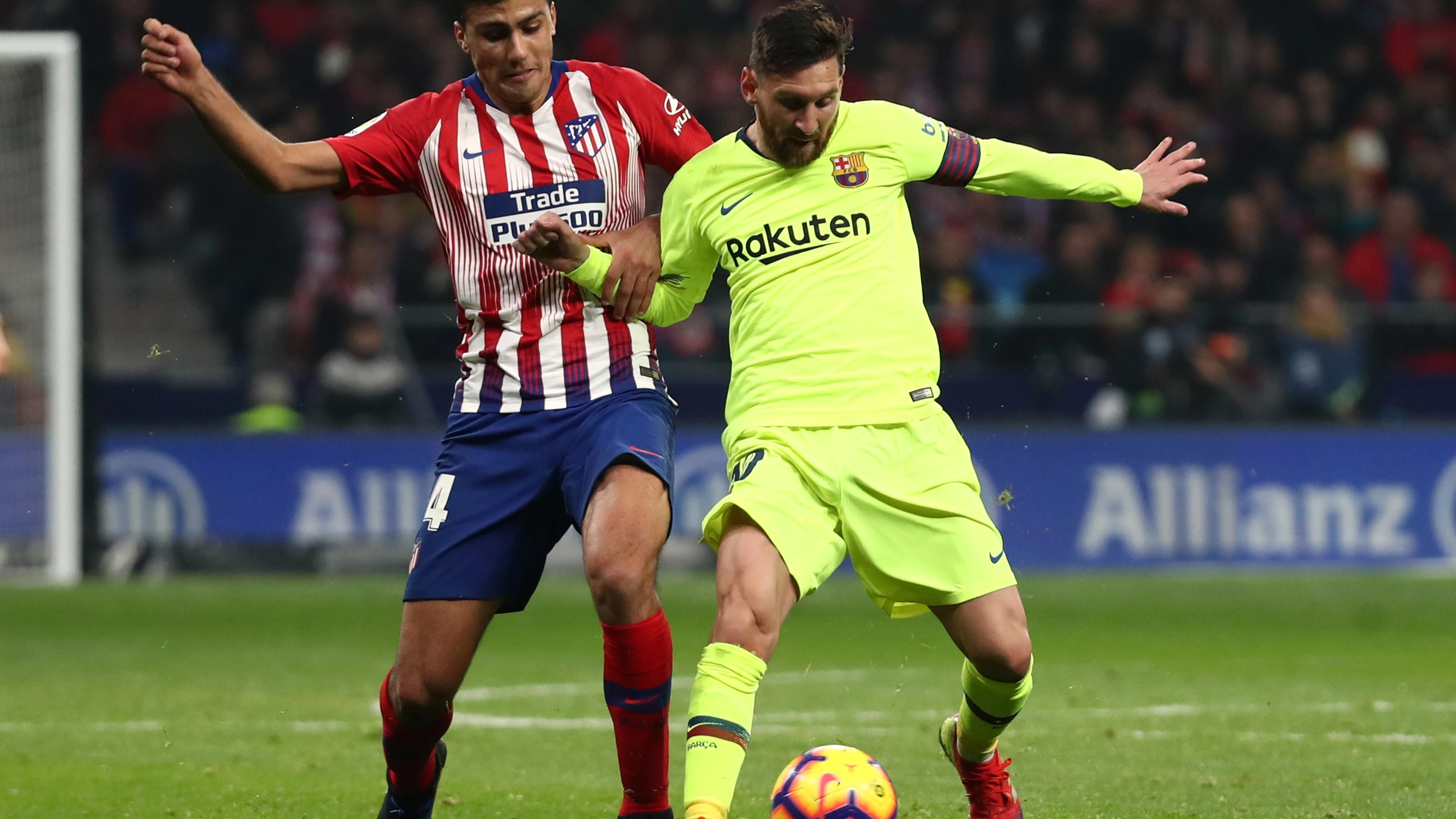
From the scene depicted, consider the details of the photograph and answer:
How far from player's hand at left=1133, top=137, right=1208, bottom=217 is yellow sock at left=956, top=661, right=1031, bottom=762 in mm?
1324

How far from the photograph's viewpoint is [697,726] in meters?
4.59

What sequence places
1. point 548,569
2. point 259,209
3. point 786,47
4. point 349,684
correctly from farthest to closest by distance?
1. point 259,209
2. point 548,569
3. point 349,684
4. point 786,47

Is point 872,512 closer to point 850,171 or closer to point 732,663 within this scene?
point 732,663

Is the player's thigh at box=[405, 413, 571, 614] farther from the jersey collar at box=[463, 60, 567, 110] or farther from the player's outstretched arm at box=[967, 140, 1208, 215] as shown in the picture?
the player's outstretched arm at box=[967, 140, 1208, 215]

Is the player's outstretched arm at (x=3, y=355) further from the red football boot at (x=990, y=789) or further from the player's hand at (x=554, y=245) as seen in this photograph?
the red football boot at (x=990, y=789)

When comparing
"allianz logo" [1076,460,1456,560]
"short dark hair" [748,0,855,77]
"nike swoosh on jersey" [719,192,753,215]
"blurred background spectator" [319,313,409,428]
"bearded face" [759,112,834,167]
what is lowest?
"allianz logo" [1076,460,1456,560]

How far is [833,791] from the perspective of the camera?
15.3ft

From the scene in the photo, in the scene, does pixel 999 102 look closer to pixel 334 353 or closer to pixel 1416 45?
pixel 1416 45

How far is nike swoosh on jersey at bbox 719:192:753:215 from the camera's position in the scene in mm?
5195

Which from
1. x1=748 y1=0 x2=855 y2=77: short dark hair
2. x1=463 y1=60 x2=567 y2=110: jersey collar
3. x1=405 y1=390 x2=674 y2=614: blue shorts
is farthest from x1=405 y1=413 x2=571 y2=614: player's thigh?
x1=748 y1=0 x2=855 y2=77: short dark hair

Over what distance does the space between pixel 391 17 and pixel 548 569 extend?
6.57 meters

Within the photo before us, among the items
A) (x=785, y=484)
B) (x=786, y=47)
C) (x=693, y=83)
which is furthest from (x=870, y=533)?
(x=693, y=83)

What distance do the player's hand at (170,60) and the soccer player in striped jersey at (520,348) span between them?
164 millimetres

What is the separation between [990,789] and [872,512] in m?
0.91
